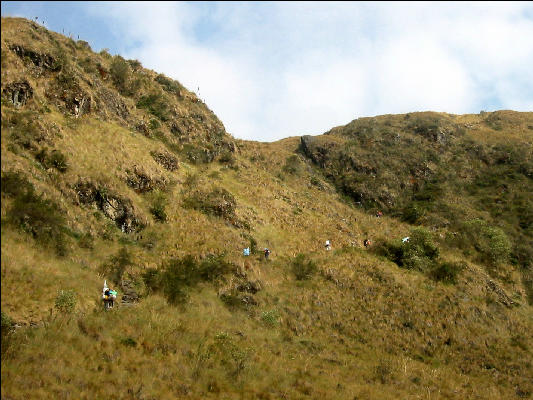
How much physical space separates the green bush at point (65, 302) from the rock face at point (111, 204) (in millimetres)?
9154

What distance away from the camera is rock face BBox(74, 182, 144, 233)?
79.5ft

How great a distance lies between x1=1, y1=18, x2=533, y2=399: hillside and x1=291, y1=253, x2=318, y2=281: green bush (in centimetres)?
11

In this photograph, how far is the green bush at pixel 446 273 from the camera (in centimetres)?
3338

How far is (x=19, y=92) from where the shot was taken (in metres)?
26.8

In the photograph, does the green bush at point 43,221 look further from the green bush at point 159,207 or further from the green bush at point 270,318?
the green bush at point 270,318

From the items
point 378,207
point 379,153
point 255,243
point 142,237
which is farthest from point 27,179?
point 379,153

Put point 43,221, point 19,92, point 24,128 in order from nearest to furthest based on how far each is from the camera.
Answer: point 43,221, point 24,128, point 19,92

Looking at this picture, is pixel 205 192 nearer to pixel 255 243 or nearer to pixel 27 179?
pixel 255 243

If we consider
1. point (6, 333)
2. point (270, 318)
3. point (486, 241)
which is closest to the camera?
point (6, 333)

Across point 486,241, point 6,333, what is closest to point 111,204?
point 6,333

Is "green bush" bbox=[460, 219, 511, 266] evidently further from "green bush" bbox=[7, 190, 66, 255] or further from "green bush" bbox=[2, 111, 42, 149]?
"green bush" bbox=[2, 111, 42, 149]

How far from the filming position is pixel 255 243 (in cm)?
3234

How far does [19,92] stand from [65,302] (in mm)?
18398

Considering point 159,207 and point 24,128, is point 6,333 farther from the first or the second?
point 159,207
